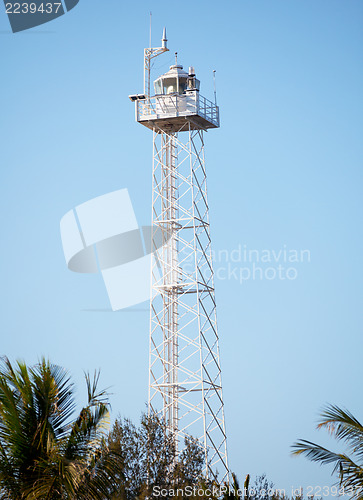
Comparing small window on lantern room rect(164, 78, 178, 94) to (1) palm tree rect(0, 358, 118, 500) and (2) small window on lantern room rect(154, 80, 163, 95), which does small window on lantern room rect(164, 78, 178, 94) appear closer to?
(2) small window on lantern room rect(154, 80, 163, 95)

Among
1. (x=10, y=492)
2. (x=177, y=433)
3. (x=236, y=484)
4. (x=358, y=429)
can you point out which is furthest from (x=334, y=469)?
(x=177, y=433)

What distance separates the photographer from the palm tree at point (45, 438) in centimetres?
1609

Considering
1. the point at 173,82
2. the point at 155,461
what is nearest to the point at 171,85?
the point at 173,82

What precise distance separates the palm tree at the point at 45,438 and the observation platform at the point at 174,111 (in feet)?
63.2

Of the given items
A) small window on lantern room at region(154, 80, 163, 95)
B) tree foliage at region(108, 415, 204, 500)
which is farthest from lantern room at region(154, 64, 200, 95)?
tree foliage at region(108, 415, 204, 500)

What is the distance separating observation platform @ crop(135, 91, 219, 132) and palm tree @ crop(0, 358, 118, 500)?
1926 centimetres

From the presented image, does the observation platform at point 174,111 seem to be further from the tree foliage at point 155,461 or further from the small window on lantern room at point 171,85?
the tree foliage at point 155,461

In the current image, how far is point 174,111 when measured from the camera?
3462cm

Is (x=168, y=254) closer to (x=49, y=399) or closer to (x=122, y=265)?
(x=122, y=265)

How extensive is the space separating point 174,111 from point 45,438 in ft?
65.8

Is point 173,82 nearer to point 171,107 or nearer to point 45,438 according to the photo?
point 171,107

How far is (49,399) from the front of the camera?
1652cm

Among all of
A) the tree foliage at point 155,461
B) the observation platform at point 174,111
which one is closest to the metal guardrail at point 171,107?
the observation platform at point 174,111

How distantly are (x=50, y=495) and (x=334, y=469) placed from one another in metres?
5.48
